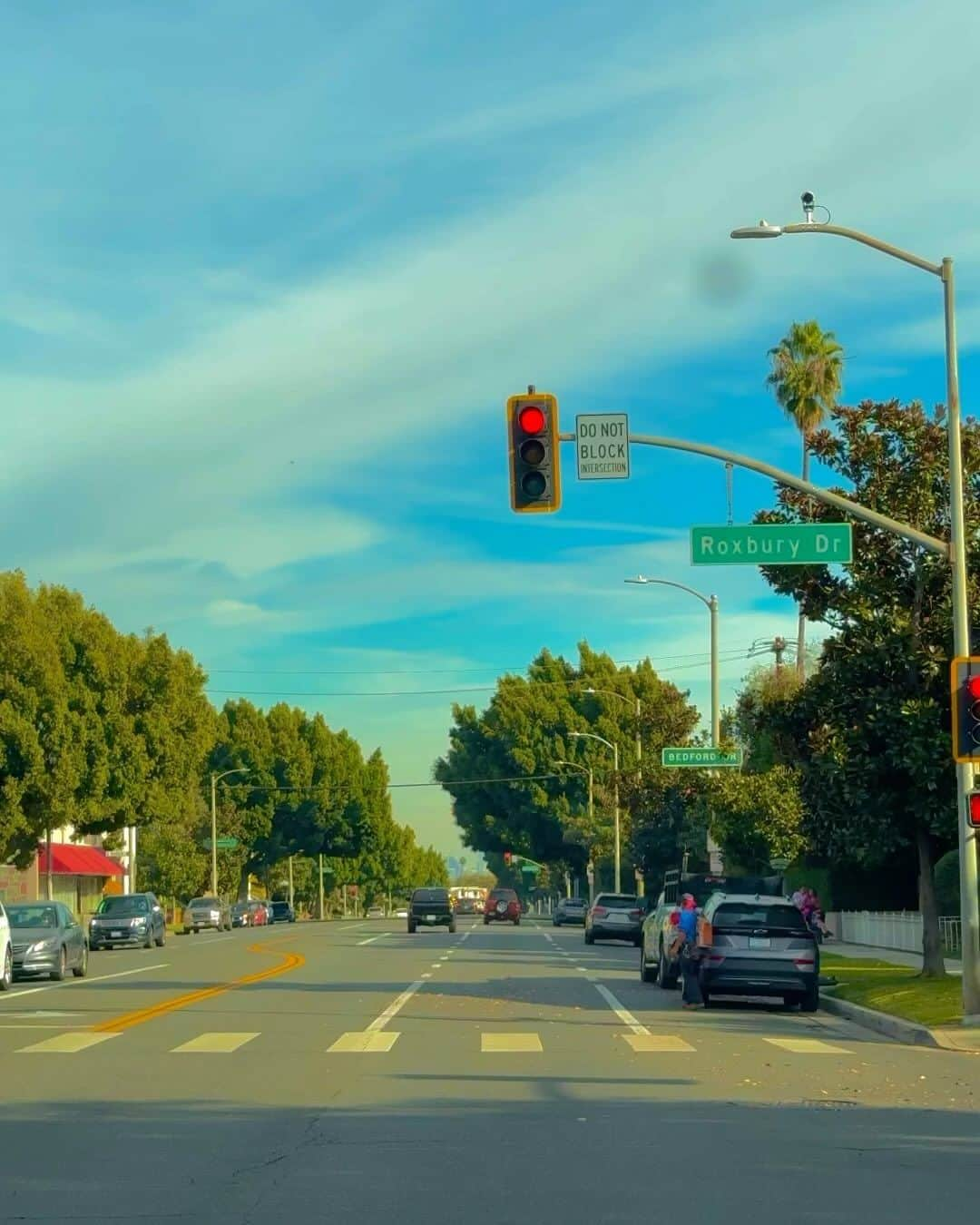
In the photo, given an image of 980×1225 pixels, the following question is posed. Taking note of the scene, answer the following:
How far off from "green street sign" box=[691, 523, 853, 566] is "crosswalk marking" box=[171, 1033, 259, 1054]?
290 inches

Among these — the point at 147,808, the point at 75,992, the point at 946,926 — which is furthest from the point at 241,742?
the point at 75,992

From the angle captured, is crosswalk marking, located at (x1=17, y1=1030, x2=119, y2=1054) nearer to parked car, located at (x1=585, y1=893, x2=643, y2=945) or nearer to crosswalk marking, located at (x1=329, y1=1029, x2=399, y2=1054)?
crosswalk marking, located at (x1=329, y1=1029, x2=399, y2=1054)

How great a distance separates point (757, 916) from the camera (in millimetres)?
23859

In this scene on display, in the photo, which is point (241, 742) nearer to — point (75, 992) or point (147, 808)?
point (147, 808)

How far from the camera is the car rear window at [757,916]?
23.8 meters

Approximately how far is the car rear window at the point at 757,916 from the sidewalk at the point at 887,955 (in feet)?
24.2

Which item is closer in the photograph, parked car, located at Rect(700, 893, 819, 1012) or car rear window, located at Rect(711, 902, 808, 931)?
parked car, located at Rect(700, 893, 819, 1012)

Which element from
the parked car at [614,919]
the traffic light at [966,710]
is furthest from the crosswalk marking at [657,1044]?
the parked car at [614,919]

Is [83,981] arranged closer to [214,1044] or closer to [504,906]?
[214,1044]

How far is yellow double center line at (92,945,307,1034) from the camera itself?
68.9 ft

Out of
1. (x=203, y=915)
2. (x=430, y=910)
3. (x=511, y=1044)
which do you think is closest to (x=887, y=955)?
(x=511, y=1044)

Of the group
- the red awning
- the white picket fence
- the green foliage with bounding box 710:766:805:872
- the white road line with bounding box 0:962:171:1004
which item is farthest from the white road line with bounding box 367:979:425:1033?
the red awning

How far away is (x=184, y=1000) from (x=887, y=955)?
758 inches

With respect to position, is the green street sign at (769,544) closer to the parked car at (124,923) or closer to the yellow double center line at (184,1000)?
the yellow double center line at (184,1000)
